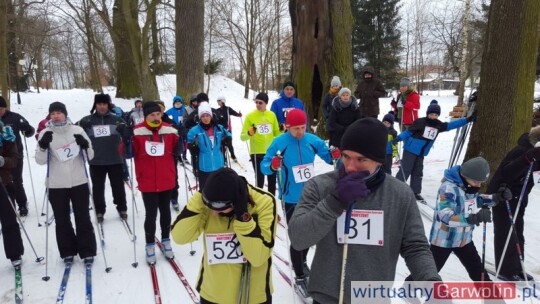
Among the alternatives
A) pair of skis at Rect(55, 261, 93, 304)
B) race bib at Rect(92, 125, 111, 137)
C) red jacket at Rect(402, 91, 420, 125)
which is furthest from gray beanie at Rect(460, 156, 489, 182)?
red jacket at Rect(402, 91, 420, 125)

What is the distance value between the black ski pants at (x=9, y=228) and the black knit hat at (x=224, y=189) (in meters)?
3.10

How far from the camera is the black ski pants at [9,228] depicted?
4.20 m

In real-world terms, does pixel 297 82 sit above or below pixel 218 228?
above

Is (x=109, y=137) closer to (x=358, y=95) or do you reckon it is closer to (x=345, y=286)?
(x=345, y=286)

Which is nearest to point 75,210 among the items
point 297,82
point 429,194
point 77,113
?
point 429,194

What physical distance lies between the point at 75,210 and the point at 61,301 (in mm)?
1031

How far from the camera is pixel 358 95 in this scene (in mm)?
9477

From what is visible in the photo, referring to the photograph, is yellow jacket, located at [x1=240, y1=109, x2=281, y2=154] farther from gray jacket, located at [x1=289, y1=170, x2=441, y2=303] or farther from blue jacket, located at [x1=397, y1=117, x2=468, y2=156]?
gray jacket, located at [x1=289, y1=170, x2=441, y2=303]

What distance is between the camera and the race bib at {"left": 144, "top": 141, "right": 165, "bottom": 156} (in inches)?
175

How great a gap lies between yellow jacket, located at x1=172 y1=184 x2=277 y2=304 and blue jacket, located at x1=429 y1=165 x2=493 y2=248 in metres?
1.66

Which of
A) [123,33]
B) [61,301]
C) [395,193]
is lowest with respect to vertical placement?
[61,301]

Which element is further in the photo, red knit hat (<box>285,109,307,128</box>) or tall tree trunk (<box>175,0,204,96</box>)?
tall tree trunk (<box>175,0,204,96</box>)

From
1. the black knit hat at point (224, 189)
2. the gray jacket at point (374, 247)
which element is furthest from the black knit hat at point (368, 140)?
the black knit hat at point (224, 189)

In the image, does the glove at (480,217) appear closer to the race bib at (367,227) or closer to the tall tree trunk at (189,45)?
the race bib at (367,227)
